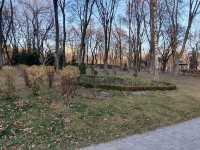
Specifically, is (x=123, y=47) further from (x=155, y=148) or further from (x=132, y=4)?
(x=155, y=148)

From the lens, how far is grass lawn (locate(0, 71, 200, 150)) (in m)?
6.86

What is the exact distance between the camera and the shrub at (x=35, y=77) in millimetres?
10570

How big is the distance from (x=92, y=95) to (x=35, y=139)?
5230 mm

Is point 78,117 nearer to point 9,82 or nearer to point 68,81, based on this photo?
Result: point 68,81

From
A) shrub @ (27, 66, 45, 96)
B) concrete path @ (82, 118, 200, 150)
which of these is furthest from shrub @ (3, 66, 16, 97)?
concrete path @ (82, 118, 200, 150)

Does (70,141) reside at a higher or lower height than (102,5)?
lower

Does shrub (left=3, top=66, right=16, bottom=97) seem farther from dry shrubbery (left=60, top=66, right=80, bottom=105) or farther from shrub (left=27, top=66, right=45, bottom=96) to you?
dry shrubbery (left=60, top=66, right=80, bottom=105)

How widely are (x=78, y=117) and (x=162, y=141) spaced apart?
8.71 ft

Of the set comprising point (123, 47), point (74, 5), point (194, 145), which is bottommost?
point (194, 145)

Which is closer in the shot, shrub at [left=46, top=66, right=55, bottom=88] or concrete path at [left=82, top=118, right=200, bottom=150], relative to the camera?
concrete path at [left=82, top=118, right=200, bottom=150]

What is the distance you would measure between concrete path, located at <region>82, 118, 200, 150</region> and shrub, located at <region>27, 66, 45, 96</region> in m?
4.58

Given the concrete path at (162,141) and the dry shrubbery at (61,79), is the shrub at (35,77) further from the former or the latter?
the concrete path at (162,141)

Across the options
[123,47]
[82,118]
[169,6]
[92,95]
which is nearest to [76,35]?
[123,47]

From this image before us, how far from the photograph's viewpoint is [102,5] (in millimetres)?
31703
